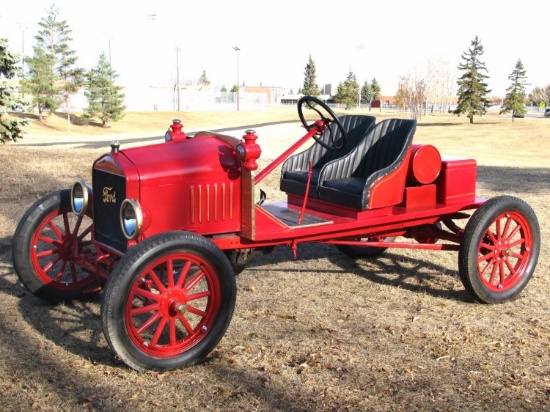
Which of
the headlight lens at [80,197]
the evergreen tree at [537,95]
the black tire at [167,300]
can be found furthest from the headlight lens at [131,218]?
the evergreen tree at [537,95]

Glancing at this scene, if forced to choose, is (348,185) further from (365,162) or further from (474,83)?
(474,83)

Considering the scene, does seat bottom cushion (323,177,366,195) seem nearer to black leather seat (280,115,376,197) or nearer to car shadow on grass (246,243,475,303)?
black leather seat (280,115,376,197)

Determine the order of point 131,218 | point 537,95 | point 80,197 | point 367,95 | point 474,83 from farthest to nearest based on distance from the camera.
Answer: point 537,95
point 367,95
point 474,83
point 80,197
point 131,218

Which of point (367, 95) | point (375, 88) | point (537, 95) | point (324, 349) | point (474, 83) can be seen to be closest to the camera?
point (324, 349)

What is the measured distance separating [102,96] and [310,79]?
138 ft

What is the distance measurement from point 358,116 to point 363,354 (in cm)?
291

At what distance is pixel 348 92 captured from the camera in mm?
82750

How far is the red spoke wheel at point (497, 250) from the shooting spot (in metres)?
4.96

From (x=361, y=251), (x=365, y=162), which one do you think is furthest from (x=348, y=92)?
(x=365, y=162)

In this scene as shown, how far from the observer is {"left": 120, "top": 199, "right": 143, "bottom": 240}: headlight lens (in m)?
3.80

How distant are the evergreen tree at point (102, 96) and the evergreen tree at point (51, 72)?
1049 millimetres

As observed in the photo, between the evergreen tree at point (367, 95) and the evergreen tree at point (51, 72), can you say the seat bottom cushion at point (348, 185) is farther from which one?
the evergreen tree at point (367, 95)

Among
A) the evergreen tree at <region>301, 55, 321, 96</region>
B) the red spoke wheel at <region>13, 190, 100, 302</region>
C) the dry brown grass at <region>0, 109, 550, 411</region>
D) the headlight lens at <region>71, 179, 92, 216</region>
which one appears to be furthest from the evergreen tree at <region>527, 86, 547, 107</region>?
the headlight lens at <region>71, 179, 92, 216</region>

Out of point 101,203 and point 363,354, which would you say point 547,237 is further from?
point 101,203
